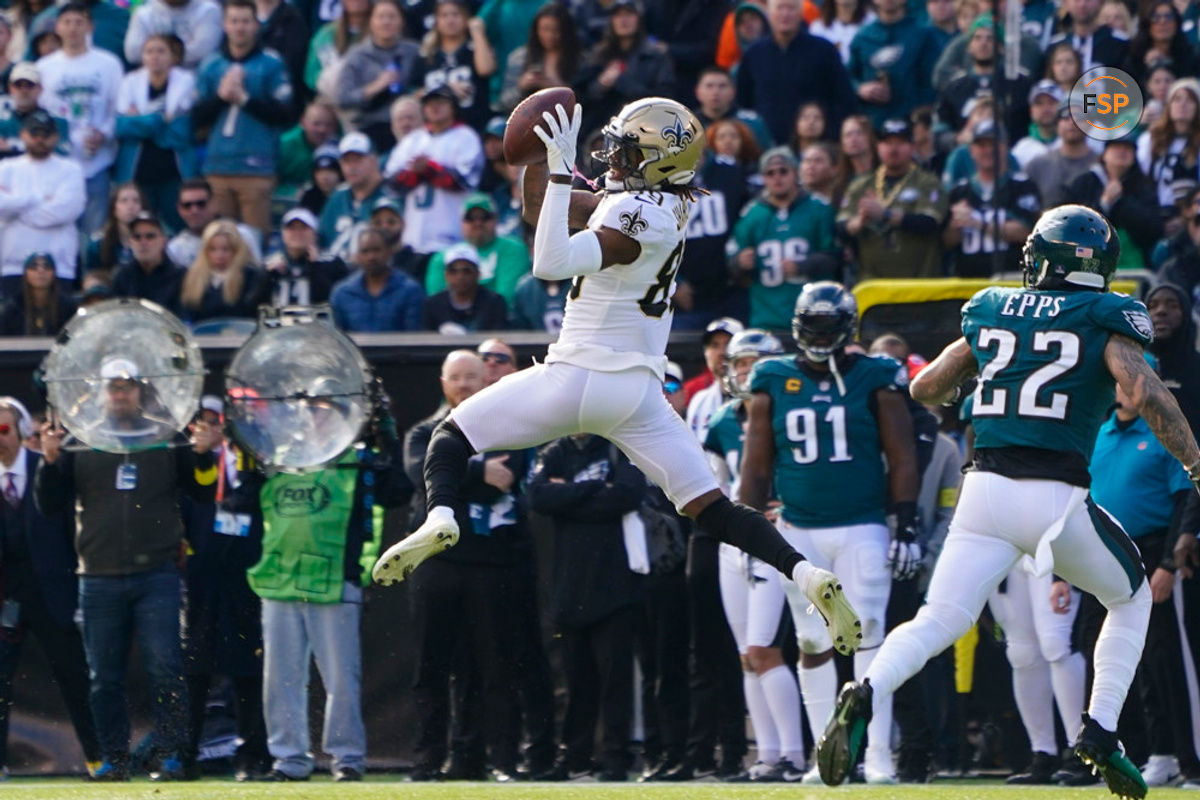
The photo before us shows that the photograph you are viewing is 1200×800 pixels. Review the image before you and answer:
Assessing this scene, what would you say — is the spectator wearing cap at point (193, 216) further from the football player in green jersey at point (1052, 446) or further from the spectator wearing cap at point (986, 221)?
the football player in green jersey at point (1052, 446)

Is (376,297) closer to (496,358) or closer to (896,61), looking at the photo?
(496,358)

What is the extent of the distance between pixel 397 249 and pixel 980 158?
3.16 meters

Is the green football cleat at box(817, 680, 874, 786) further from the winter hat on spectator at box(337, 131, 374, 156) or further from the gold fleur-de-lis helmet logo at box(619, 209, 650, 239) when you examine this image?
the winter hat on spectator at box(337, 131, 374, 156)

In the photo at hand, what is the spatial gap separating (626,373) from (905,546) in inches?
88.0

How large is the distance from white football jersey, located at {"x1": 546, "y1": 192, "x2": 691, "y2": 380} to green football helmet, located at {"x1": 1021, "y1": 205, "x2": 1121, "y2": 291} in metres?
1.08

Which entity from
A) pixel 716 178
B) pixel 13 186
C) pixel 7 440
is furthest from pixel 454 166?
pixel 7 440

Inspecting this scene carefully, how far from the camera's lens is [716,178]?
1084 centimetres

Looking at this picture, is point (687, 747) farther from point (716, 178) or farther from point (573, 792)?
point (716, 178)

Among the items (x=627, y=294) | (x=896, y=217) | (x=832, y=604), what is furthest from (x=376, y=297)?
(x=832, y=604)

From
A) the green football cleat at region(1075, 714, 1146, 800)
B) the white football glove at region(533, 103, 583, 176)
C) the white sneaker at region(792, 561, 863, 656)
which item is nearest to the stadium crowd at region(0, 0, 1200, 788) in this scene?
the white football glove at region(533, 103, 583, 176)

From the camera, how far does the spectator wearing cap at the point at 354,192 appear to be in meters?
11.7

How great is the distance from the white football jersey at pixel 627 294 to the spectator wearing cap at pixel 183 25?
7.38 metres

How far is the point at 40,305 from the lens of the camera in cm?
1091

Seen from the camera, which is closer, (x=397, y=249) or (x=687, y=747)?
(x=687, y=747)
